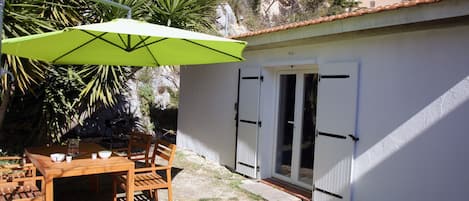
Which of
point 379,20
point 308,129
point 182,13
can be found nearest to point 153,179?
point 308,129

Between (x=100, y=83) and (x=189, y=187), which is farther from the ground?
(x=100, y=83)

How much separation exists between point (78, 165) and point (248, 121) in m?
3.28

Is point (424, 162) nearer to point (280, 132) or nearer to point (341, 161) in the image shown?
point (341, 161)

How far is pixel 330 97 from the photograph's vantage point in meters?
4.73

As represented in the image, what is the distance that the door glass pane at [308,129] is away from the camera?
5.43m

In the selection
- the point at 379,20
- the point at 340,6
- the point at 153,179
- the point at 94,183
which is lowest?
the point at 94,183

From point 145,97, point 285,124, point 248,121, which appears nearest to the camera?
point 285,124

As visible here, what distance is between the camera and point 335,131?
4.66m

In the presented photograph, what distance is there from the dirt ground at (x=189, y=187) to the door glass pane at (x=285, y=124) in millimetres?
744

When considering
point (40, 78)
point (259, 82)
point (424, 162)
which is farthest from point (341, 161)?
point (40, 78)

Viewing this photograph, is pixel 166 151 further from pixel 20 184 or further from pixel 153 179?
pixel 20 184

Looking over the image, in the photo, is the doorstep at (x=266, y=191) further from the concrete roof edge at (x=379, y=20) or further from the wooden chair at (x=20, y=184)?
the wooden chair at (x=20, y=184)

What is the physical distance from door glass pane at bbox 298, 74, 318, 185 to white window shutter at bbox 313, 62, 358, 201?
501 millimetres

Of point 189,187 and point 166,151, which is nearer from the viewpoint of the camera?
point 166,151
